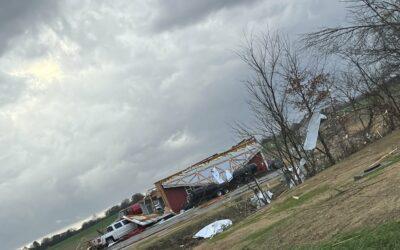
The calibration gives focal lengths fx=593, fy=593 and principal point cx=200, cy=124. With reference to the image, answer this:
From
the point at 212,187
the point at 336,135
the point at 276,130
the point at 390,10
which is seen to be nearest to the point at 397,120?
the point at 336,135

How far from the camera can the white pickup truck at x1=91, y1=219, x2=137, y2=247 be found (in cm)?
5634

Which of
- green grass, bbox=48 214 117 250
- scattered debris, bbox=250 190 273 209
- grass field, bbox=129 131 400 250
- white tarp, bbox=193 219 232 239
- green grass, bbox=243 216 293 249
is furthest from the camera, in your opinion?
green grass, bbox=48 214 117 250

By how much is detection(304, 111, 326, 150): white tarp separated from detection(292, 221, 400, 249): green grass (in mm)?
18707

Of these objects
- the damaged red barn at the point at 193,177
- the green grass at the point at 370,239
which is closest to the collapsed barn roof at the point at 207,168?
the damaged red barn at the point at 193,177

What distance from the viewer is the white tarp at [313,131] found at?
28984 mm

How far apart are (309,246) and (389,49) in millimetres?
15821

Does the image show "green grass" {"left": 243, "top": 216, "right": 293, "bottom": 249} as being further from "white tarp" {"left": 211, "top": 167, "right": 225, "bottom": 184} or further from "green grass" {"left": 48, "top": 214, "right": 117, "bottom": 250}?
"green grass" {"left": 48, "top": 214, "right": 117, "bottom": 250}

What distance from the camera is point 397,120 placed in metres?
32.0

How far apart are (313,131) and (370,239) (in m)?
21.0

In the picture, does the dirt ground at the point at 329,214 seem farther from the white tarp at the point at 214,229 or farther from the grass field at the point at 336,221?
the white tarp at the point at 214,229

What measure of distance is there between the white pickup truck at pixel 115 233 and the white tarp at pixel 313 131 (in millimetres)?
30119

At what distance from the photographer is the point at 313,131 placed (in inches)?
1164

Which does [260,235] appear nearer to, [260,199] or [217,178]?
[260,199]

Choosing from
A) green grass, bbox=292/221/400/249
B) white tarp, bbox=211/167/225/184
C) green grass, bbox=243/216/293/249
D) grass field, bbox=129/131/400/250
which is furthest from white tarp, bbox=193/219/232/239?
white tarp, bbox=211/167/225/184
